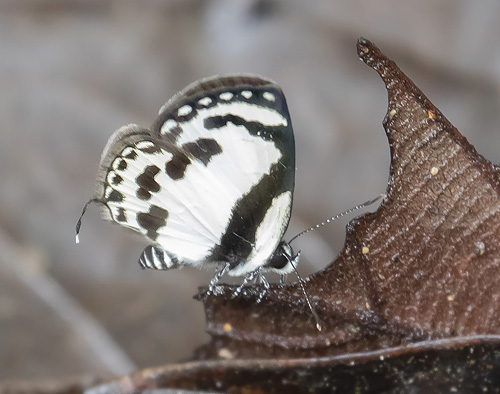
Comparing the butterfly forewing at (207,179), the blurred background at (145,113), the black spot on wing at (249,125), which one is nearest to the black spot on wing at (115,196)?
the butterfly forewing at (207,179)

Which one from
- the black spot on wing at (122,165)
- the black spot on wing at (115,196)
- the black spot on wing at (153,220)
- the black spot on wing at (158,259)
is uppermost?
the black spot on wing at (122,165)

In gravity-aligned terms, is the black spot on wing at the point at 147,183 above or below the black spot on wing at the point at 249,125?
below

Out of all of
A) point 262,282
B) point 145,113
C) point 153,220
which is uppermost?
point 145,113

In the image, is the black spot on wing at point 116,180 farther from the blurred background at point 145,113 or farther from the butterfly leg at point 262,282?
the blurred background at point 145,113

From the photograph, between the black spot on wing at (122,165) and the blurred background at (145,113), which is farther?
the blurred background at (145,113)

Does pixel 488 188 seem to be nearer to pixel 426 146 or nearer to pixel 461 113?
pixel 426 146

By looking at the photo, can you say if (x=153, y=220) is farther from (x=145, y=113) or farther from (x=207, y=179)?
(x=145, y=113)

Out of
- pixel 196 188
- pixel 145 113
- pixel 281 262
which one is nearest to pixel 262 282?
pixel 281 262

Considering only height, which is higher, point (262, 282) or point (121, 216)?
point (121, 216)
